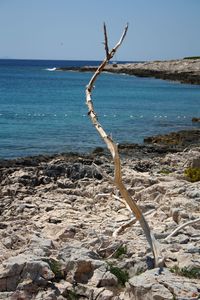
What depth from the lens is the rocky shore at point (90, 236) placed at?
7.19 meters

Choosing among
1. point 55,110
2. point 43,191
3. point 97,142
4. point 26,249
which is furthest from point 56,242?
point 55,110

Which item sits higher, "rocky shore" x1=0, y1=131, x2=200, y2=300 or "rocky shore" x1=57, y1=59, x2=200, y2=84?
"rocky shore" x1=0, y1=131, x2=200, y2=300

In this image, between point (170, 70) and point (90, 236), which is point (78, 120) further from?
point (170, 70)

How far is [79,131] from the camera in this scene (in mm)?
28812

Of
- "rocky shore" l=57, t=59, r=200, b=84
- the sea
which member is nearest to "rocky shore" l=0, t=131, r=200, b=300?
the sea

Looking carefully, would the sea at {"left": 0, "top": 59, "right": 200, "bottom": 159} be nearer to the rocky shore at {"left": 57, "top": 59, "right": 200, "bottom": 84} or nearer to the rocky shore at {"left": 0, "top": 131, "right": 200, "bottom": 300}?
the rocky shore at {"left": 0, "top": 131, "right": 200, "bottom": 300}

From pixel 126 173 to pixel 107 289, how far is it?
8448 millimetres

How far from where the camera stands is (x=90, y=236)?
9.57 metres

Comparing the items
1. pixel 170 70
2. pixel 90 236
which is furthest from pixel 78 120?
pixel 170 70

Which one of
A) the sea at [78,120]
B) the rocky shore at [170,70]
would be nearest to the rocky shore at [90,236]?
the sea at [78,120]

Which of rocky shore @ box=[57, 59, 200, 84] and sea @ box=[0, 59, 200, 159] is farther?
rocky shore @ box=[57, 59, 200, 84]

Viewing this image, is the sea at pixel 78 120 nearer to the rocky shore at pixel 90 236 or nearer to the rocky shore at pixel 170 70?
the rocky shore at pixel 90 236

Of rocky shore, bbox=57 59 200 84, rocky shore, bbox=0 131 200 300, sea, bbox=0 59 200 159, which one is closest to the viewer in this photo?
rocky shore, bbox=0 131 200 300

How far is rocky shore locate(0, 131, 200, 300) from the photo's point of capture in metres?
7.19
